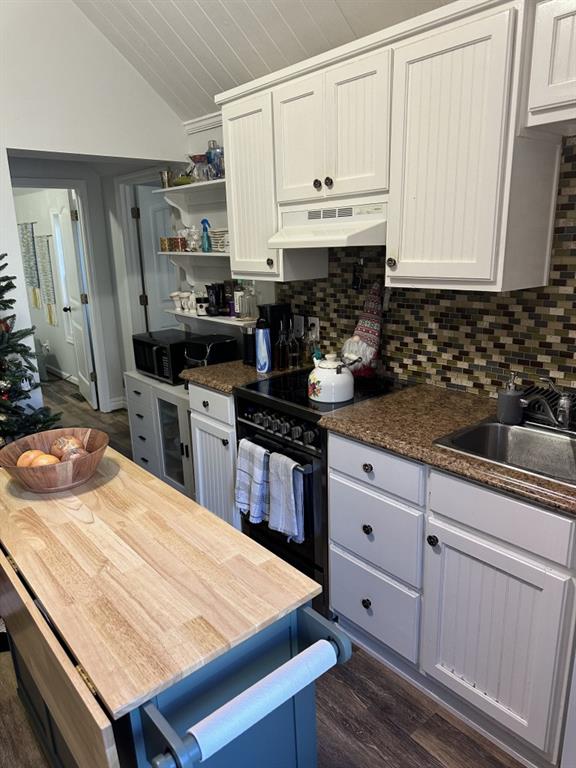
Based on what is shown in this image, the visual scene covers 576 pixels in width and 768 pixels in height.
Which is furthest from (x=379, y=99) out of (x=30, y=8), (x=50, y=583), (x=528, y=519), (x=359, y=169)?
(x=30, y=8)

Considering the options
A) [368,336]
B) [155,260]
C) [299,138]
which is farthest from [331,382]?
[155,260]

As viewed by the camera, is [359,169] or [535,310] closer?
[535,310]

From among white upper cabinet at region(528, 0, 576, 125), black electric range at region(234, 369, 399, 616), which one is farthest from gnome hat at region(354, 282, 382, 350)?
white upper cabinet at region(528, 0, 576, 125)

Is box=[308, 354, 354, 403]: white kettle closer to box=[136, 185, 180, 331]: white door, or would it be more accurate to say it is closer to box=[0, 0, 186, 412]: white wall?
box=[0, 0, 186, 412]: white wall

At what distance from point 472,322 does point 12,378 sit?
7.17 ft

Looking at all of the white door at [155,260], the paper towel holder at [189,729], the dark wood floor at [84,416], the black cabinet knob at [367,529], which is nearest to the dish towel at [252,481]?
the black cabinet knob at [367,529]

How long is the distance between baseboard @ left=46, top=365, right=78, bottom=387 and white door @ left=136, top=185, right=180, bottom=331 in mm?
2032

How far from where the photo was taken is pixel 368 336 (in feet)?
8.13

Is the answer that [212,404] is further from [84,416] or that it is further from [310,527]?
[84,416]

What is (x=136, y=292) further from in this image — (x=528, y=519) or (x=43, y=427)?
(x=528, y=519)

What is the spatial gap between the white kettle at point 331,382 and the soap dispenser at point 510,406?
61 cm

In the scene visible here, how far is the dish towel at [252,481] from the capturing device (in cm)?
237

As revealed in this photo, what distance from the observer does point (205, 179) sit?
319 cm

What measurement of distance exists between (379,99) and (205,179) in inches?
58.3
